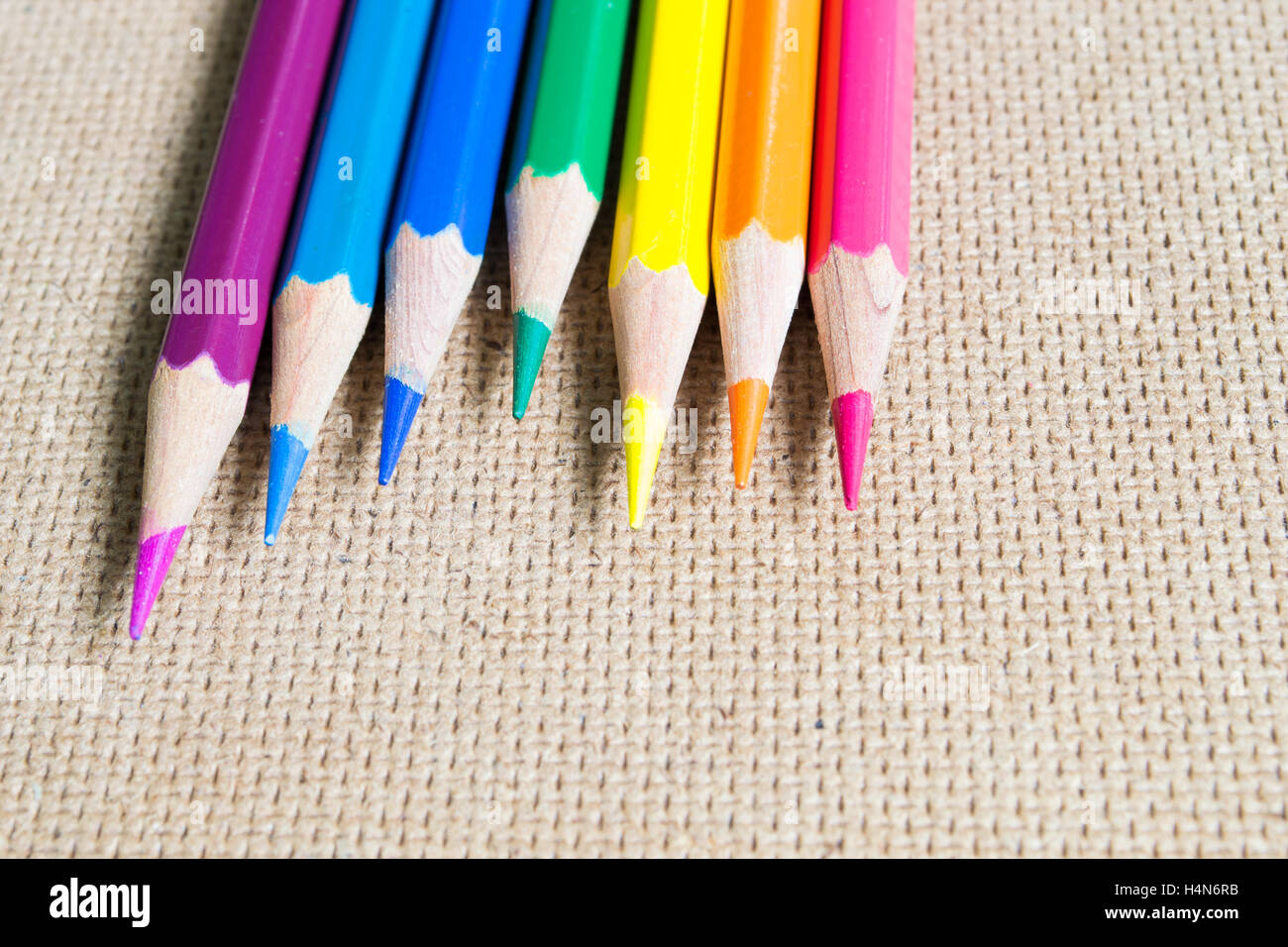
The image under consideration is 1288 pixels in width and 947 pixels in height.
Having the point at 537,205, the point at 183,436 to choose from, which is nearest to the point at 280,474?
the point at 183,436

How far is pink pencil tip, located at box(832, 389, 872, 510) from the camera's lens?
40cm

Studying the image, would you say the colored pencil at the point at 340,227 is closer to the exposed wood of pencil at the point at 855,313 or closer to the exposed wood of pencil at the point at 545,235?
the exposed wood of pencil at the point at 545,235

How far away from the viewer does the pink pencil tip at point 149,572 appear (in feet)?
1.29

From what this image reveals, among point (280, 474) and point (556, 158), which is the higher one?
point (556, 158)

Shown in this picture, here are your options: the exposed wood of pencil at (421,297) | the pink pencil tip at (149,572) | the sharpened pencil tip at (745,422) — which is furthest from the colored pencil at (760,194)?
the pink pencil tip at (149,572)

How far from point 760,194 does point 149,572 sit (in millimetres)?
268

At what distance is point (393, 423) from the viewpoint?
0.41 metres

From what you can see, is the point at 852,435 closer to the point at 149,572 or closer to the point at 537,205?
the point at 537,205

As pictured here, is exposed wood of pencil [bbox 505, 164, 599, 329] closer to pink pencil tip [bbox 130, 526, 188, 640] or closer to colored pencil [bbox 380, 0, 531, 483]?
colored pencil [bbox 380, 0, 531, 483]

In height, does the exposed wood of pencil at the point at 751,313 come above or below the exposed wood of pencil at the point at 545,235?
below

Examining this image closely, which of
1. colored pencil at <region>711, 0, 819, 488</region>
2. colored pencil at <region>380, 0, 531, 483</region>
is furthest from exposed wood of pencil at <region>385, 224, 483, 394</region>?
colored pencil at <region>711, 0, 819, 488</region>

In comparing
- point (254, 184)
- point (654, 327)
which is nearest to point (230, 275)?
point (254, 184)

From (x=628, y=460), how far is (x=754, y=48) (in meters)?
0.19

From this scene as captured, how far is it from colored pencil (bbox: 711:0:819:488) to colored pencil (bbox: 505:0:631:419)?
0.17ft
